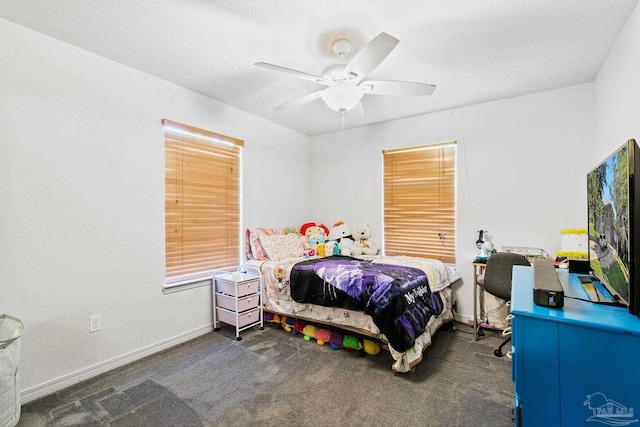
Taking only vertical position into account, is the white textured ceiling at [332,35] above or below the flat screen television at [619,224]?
above

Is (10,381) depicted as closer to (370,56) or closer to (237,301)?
(237,301)

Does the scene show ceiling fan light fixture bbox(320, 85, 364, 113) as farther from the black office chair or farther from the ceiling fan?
the black office chair

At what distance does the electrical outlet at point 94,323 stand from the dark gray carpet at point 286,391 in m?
0.35

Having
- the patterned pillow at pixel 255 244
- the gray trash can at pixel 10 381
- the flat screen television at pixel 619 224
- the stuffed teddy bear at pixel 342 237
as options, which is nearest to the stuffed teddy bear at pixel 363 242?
the stuffed teddy bear at pixel 342 237

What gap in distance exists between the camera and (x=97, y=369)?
2158 millimetres

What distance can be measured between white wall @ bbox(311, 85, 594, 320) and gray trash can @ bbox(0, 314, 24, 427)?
10.9 feet

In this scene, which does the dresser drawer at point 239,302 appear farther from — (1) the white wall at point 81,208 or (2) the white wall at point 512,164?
(2) the white wall at point 512,164

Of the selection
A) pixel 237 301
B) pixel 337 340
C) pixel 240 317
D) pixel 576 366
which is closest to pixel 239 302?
pixel 237 301

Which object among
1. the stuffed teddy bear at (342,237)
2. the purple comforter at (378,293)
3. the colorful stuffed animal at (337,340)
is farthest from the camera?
the stuffed teddy bear at (342,237)

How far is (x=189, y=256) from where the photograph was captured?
9.27 feet

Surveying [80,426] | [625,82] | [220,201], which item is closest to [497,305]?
[625,82]

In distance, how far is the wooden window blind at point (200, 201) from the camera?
269 cm

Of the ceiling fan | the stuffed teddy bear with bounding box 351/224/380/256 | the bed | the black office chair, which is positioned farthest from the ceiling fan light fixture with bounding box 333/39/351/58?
the stuffed teddy bear with bounding box 351/224/380/256

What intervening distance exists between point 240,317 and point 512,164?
3154 mm
